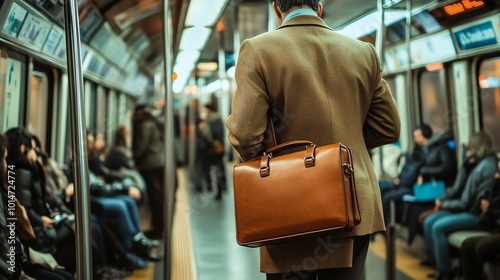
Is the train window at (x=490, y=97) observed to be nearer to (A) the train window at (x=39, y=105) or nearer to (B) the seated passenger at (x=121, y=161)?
(A) the train window at (x=39, y=105)

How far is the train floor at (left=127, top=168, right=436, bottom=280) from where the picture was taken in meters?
4.00

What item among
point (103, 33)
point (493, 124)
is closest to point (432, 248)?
point (493, 124)

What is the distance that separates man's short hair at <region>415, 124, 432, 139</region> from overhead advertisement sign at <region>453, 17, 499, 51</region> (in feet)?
1.65

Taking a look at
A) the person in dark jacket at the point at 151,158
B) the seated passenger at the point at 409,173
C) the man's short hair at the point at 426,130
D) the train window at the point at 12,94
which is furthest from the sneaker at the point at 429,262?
the person in dark jacket at the point at 151,158

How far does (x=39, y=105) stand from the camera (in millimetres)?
3707

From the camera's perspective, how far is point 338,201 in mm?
1962

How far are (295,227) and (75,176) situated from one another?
40.9 inches

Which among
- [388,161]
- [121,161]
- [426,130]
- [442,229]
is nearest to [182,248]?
[121,161]

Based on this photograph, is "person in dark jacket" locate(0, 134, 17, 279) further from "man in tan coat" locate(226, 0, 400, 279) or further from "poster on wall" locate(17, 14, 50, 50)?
"man in tan coat" locate(226, 0, 400, 279)

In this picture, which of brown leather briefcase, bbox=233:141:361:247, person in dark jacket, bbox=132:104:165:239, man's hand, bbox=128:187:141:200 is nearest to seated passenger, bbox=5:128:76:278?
brown leather briefcase, bbox=233:141:361:247

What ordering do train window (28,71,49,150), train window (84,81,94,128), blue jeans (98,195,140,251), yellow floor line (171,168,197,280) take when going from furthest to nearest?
train window (84,81,94,128) < blue jeans (98,195,140,251) < yellow floor line (171,168,197,280) < train window (28,71,49,150)

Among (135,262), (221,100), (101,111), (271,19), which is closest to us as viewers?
(271,19)

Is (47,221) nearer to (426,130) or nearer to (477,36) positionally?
(426,130)

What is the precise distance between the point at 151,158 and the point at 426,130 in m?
5.19
